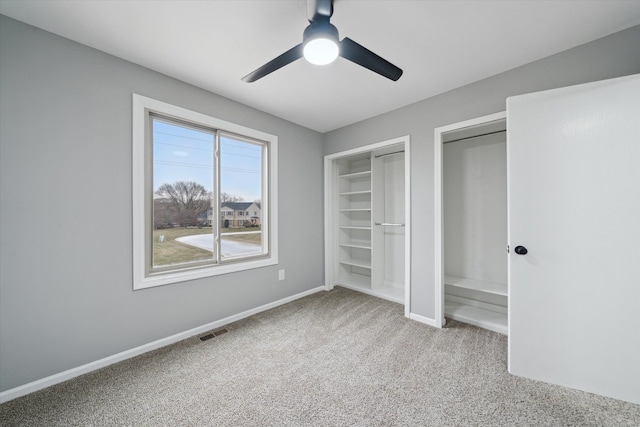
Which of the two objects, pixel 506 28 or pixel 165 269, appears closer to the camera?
pixel 506 28

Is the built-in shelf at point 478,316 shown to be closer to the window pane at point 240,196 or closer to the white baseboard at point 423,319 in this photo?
the white baseboard at point 423,319

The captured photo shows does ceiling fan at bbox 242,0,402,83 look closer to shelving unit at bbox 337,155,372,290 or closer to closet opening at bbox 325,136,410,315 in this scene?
closet opening at bbox 325,136,410,315

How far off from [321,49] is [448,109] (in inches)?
68.9

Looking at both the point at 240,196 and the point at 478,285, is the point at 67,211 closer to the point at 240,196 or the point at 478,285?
the point at 240,196

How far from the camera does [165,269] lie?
2.20 m

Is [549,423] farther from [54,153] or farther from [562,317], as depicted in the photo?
[54,153]

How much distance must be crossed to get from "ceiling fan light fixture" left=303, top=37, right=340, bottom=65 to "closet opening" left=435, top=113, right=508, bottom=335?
1.66 metres

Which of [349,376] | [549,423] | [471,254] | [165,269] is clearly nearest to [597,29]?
[471,254]

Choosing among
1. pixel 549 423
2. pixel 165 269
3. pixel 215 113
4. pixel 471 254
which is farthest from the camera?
pixel 471 254

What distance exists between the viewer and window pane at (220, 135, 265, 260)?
2668 mm

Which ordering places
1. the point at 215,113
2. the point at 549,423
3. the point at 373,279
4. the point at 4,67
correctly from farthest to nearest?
1. the point at 373,279
2. the point at 215,113
3. the point at 4,67
4. the point at 549,423

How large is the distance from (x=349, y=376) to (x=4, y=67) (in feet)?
10.2

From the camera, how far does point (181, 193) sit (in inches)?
92.0

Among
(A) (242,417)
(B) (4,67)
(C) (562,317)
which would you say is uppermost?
(B) (4,67)
